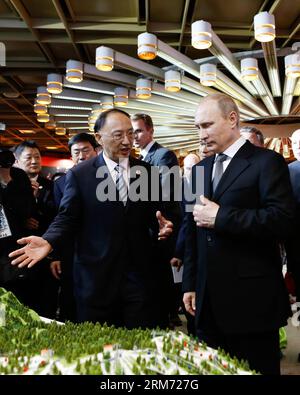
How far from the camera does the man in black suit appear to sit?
2.12 meters

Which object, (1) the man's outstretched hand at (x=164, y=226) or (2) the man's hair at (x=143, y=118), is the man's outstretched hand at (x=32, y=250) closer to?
(1) the man's outstretched hand at (x=164, y=226)

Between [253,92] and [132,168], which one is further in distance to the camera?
[253,92]

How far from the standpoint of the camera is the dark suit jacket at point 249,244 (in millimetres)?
1721

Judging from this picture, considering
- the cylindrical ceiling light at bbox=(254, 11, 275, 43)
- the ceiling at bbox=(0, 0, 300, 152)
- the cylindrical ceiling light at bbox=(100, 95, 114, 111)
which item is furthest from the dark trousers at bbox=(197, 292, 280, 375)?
the cylindrical ceiling light at bbox=(100, 95, 114, 111)

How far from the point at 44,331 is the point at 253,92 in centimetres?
735

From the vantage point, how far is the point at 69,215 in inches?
85.7

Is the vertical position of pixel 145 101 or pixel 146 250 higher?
pixel 145 101

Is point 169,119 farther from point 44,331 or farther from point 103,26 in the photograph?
point 44,331

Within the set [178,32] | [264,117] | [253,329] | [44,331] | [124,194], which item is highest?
[178,32]

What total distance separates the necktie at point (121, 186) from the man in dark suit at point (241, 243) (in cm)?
45

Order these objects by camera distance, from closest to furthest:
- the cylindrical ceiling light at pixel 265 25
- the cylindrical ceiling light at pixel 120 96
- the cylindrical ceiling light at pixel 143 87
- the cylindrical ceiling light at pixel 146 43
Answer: the cylindrical ceiling light at pixel 265 25 → the cylindrical ceiling light at pixel 146 43 → the cylindrical ceiling light at pixel 143 87 → the cylindrical ceiling light at pixel 120 96

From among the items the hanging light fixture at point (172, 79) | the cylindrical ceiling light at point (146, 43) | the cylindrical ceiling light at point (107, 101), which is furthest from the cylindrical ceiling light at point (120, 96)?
the cylindrical ceiling light at point (146, 43)
